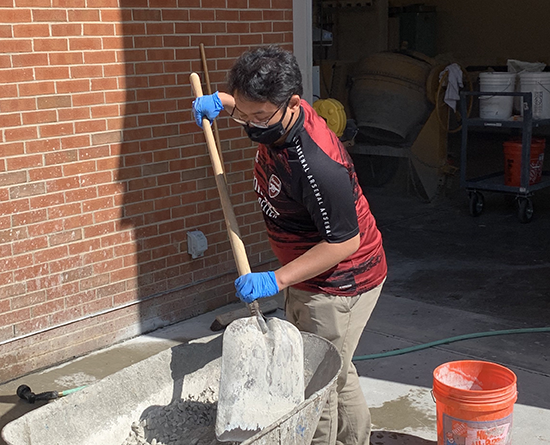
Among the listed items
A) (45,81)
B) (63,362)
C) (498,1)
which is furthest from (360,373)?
(498,1)

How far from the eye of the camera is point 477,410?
10.1 feet

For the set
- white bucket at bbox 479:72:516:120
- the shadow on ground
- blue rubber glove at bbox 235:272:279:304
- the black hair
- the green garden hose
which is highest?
the black hair

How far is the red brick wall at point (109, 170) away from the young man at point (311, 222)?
1.95 meters

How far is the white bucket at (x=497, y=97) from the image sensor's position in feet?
28.2

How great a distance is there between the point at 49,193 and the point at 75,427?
208cm

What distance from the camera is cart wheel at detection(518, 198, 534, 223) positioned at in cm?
835

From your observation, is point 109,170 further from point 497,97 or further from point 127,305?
point 497,97

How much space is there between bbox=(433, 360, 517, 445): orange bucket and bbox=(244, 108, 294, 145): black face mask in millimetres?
1305

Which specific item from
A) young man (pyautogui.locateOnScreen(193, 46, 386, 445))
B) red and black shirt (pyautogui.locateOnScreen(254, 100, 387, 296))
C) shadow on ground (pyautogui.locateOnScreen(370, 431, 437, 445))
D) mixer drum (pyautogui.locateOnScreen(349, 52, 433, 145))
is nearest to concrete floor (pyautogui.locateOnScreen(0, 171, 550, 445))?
shadow on ground (pyautogui.locateOnScreen(370, 431, 437, 445))

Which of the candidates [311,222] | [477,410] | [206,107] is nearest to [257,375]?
[311,222]

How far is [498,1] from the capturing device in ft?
53.2

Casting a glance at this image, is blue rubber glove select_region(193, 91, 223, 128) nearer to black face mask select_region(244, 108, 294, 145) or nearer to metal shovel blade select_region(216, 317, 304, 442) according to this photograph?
black face mask select_region(244, 108, 294, 145)

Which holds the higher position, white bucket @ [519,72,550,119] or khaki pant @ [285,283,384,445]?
white bucket @ [519,72,550,119]

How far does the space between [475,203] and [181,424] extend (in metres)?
6.28
